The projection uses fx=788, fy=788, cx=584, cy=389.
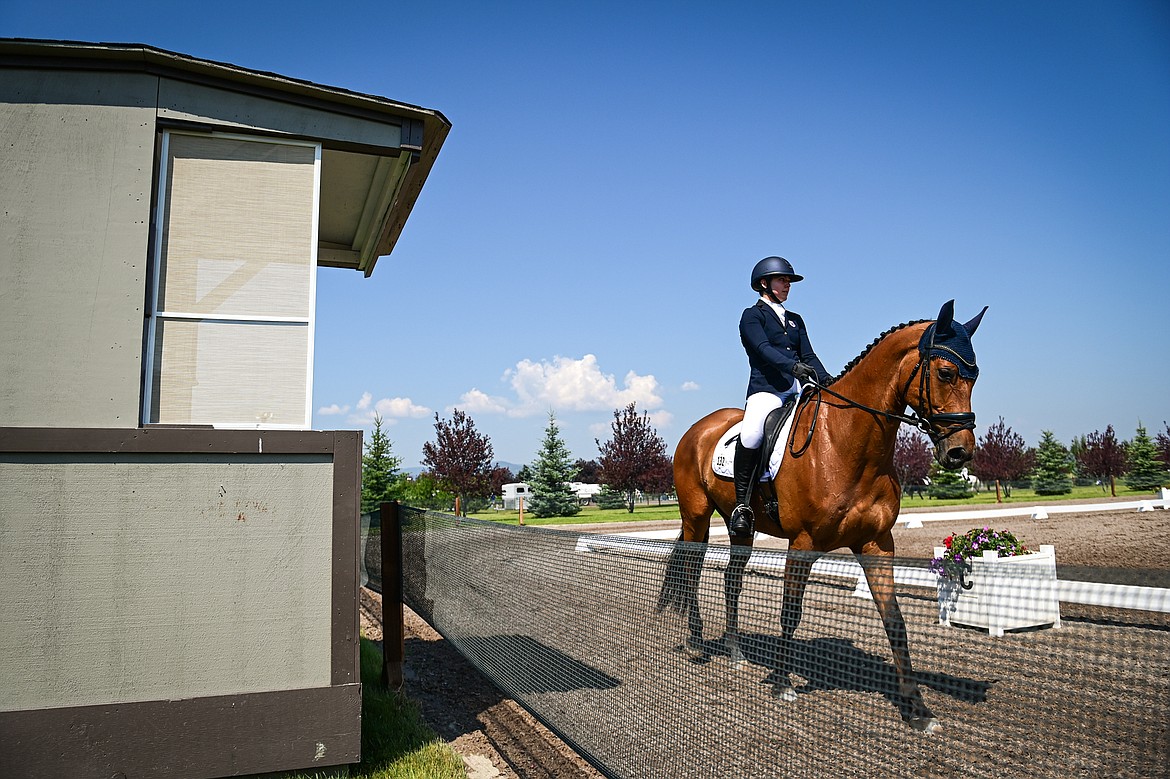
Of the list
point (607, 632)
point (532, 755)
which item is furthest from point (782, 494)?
point (532, 755)

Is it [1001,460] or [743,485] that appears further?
[1001,460]

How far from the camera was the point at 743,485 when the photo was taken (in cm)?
637

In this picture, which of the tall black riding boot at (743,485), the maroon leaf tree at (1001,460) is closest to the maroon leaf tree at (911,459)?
the maroon leaf tree at (1001,460)

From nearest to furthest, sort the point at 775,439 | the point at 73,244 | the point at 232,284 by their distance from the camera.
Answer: the point at 73,244
the point at 232,284
the point at 775,439

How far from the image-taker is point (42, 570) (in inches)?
152

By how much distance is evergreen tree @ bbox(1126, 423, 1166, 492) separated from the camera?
43656 millimetres

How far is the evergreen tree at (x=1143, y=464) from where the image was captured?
143 ft

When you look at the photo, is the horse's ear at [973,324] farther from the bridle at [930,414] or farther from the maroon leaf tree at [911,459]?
the maroon leaf tree at [911,459]

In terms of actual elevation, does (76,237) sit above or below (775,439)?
above

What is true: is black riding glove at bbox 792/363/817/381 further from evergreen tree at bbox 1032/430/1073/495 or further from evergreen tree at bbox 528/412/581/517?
evergreen tree at bbox 1032/430/1073/495

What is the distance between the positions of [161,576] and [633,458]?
38126 mm

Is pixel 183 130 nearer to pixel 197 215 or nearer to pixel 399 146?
pixel 197 215

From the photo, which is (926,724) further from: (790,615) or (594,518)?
(594,518)

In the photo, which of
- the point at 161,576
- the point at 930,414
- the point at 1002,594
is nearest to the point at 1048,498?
the point at 930,414
